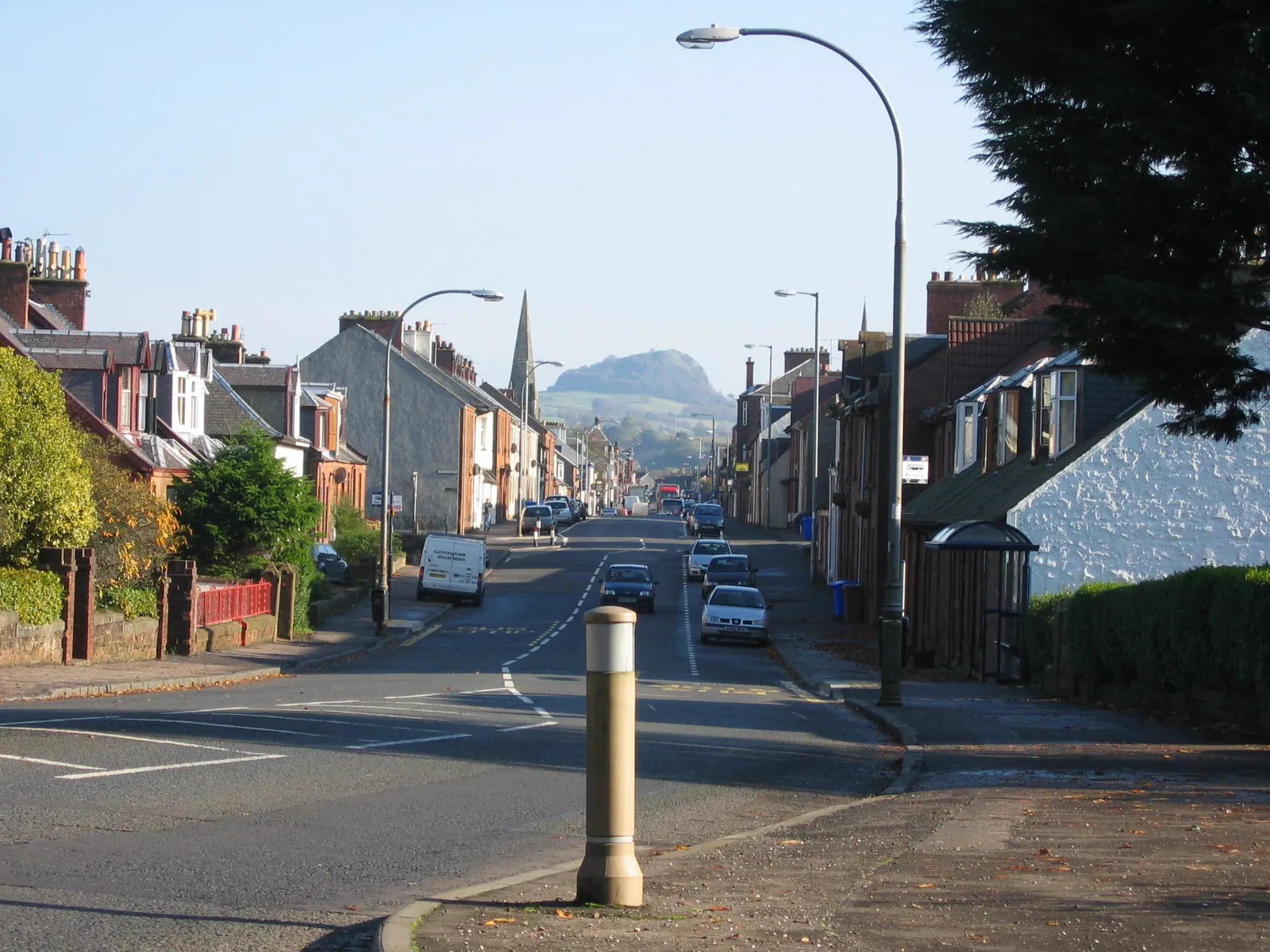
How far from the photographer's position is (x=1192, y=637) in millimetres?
16922

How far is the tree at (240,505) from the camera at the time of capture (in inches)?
1316

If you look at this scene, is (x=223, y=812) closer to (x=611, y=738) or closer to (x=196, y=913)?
(x=196, y=913)

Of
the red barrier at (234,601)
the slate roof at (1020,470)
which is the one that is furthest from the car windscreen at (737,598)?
the red barrier at (234,601)

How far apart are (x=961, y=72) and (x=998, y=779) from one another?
281 inches

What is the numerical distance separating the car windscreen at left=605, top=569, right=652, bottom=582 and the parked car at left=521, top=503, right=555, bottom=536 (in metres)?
31.2

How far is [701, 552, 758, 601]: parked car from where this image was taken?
47.5m

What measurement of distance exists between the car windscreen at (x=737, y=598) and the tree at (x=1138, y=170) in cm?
2396

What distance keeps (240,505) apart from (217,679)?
32.2 feet

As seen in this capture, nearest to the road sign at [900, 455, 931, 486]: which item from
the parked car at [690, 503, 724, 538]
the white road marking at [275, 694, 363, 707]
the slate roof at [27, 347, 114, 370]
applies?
the white road marking at [275, 694, 363, 707]

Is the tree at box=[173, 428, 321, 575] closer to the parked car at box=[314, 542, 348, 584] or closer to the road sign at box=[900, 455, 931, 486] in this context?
the parked car at box=[314, 542, 348, 584]

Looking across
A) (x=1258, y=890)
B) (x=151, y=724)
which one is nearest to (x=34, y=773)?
(x=151, y=724)

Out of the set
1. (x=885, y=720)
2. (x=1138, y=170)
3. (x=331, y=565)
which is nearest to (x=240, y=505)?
(x=331, y=565)

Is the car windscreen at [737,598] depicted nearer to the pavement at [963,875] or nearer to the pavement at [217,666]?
the pavement at [217,666]

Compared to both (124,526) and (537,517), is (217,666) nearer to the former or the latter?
(124,526)
